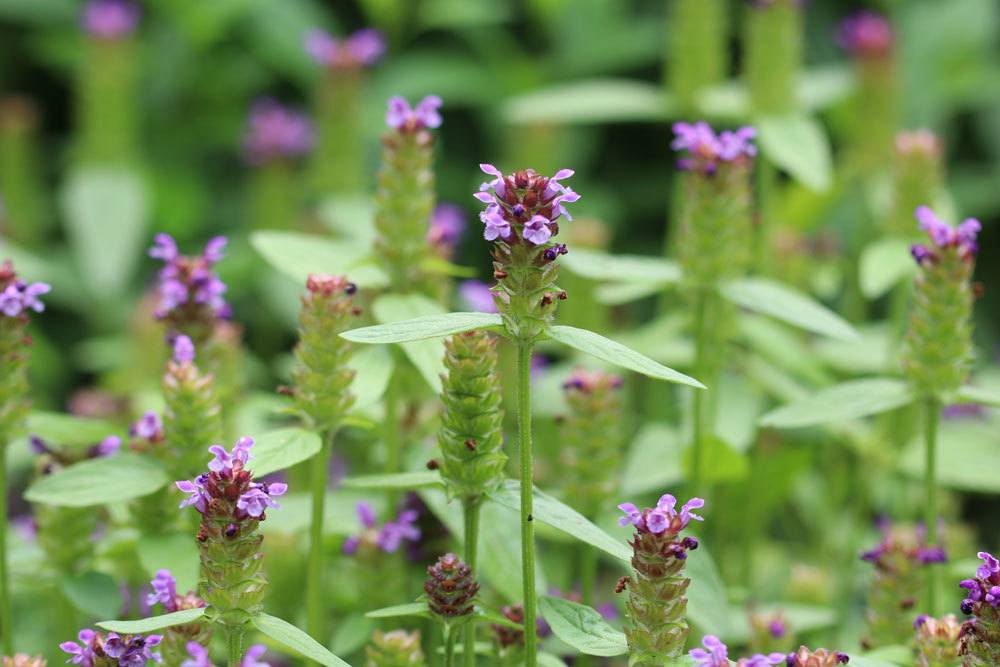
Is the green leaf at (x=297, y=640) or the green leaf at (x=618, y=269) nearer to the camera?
the green leaf at (x=297, y=640)

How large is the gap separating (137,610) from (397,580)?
0.49 metres

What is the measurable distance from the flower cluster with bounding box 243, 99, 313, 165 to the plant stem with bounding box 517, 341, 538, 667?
8.88 feet

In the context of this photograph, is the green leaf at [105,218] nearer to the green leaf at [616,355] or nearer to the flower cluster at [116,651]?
the flower cluster at [116,651]

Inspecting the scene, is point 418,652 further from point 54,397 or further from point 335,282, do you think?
point 54,397

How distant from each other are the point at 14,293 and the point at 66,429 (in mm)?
287

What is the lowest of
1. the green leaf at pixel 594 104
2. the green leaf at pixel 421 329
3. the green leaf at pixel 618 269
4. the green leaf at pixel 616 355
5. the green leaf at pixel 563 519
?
the green leaf at pixel 563 519

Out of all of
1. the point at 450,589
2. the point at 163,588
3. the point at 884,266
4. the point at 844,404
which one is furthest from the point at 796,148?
the point at 163,588

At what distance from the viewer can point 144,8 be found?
17.2 feet

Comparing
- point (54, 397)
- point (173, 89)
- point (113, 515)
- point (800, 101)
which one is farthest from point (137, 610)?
point (173, 89)

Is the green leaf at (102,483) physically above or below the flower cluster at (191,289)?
below

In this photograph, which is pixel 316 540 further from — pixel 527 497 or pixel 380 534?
pixel 527 497

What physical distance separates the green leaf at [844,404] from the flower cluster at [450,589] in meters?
0.55

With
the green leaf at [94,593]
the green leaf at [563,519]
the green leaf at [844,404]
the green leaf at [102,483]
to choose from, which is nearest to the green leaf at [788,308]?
the green leaf at [844,404]

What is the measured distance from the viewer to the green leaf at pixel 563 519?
150 centimetres
